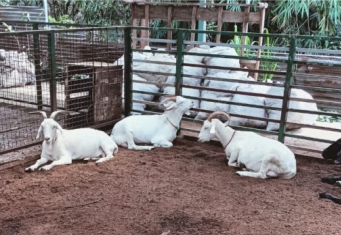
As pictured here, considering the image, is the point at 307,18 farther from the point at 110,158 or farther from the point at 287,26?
the point at 110,158

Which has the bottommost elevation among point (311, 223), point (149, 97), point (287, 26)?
point (311, 223)

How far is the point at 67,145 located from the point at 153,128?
4.40 feet

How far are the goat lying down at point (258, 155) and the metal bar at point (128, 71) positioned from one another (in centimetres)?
188

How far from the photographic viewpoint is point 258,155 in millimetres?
4488

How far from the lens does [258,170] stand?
4.53 meters

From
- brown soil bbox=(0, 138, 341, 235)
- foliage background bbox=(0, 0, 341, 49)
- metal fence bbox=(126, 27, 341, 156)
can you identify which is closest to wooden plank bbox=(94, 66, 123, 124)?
metal fence bbox=(126, 27, 341, 156)

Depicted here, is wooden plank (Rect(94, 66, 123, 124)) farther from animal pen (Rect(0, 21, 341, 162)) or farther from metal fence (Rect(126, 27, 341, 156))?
metal fence (Rect(126, 27, 341, 156))

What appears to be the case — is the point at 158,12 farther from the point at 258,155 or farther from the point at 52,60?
the point at 258,155

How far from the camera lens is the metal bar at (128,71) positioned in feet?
20.4

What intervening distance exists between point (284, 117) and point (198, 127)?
5.18 ft

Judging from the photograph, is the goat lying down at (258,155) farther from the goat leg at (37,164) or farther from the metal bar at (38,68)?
the metal bar at (38,68)

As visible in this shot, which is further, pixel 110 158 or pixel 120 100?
pixel 120 100

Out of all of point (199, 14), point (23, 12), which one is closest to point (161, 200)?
point (199, 14)

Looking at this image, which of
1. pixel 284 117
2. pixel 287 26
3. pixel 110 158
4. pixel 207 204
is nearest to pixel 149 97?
pixel 110 158
